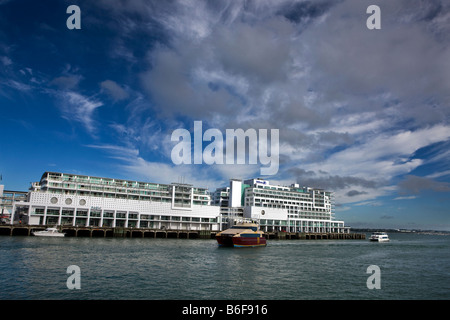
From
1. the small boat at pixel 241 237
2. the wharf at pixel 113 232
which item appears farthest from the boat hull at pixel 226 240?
the wharf at pixel 113 232

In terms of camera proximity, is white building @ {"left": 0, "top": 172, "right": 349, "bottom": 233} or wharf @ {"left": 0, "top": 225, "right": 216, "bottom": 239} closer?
wharf @ {"left": 0, "top": 225, "right": 216, "bottom": 239}

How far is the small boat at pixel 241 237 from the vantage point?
225 feet

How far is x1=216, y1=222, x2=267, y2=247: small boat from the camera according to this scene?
6850 centimetres

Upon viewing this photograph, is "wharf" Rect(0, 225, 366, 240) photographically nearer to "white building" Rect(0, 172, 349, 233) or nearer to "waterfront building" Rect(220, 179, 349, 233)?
"white building" Rect(0, 172, 349, 233)

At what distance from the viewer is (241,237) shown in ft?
225

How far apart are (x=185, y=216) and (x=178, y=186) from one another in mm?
11901
